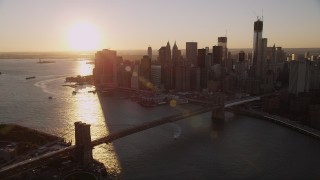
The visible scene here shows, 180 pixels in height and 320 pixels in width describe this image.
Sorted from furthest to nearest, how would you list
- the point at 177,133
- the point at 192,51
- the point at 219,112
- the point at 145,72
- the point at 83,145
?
the point at 192,51, the point at 145,72, the point at 219,112, the point at 177,133, the point at 83,145

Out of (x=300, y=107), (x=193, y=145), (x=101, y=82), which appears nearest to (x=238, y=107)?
(x=300, y=107)

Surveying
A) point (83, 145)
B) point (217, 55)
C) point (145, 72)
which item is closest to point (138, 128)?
point (83, 145)

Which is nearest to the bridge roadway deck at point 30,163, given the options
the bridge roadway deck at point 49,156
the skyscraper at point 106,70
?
the bridge roadway deck at point 49,156

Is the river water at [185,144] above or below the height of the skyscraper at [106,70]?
below

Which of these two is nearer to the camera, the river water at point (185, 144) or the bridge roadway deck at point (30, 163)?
the bridge roadway deck at point (30, 163)

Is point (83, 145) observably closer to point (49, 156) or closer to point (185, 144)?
point (49, 156)

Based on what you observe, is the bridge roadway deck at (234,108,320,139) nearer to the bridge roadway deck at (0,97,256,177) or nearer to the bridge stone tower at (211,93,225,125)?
the bridge stone tower at (211,93,225,125)

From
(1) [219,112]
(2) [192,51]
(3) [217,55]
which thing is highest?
(2) [192,51]

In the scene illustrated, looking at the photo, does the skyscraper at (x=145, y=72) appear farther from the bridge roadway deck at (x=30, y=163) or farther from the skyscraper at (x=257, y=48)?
the bridge roadway deck at (x=30, y=163)
